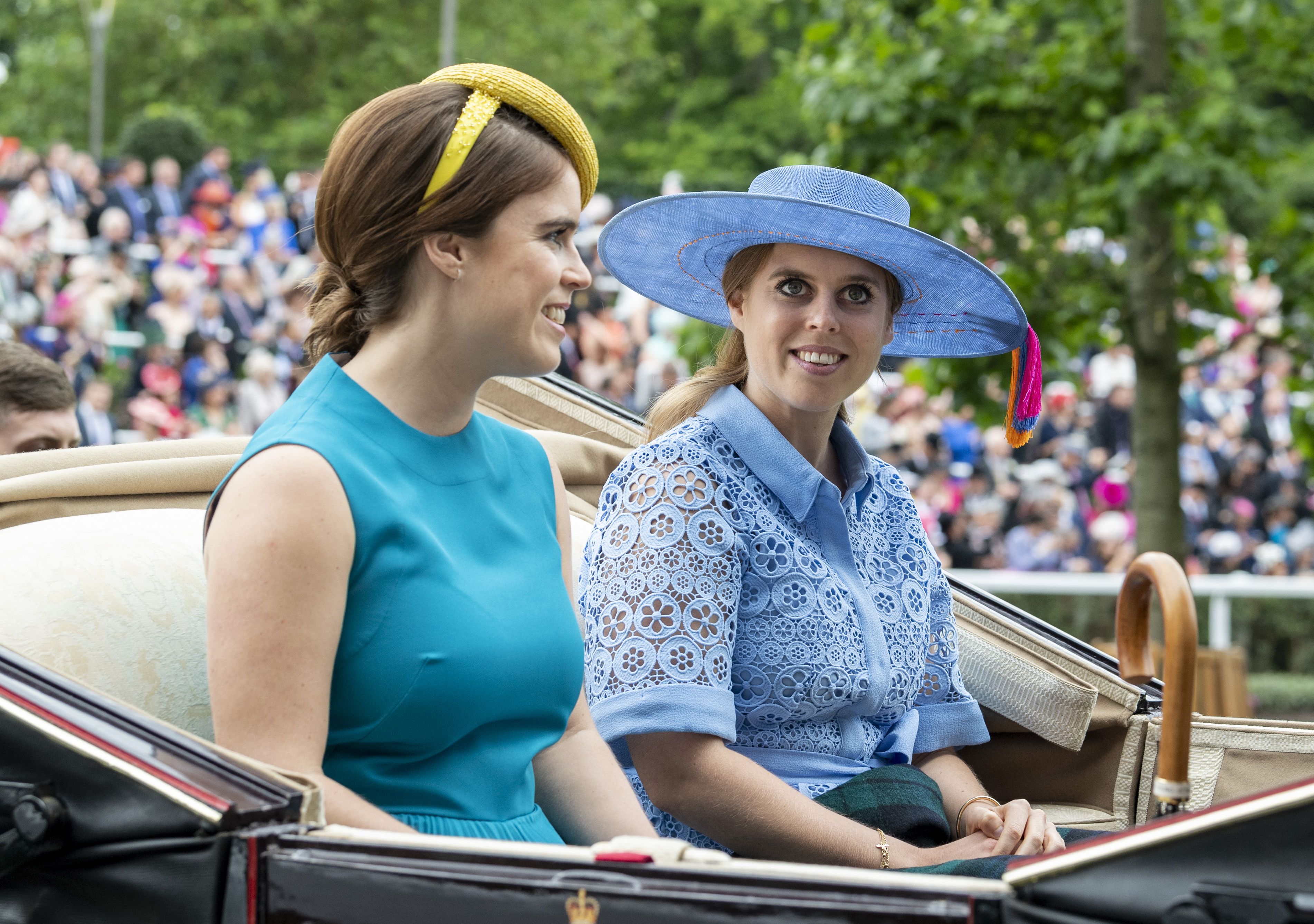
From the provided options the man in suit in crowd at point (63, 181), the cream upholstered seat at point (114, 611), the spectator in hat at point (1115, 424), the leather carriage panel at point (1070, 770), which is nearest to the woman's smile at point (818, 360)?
the leather carriage panel at point (1070, 770)

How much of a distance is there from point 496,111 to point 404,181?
0.15 meters

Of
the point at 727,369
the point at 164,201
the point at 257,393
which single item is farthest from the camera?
the point at 164,201

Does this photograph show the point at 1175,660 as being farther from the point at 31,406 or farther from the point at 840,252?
the point at 31,406

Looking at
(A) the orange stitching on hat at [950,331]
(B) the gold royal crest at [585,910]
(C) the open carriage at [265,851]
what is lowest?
(B) the gold royal crest at [585,910]

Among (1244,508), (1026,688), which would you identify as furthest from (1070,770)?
(1244,508)

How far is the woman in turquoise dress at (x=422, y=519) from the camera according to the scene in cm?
143

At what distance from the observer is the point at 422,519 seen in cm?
162

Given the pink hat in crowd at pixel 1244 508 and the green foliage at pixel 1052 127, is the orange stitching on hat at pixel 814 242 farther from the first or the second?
the pink hat in crowd at pixel 1244 508

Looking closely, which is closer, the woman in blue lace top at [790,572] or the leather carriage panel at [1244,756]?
the woman in blue lace top at [790,572]

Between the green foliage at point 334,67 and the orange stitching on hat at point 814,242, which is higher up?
the green foliage at point 334,67

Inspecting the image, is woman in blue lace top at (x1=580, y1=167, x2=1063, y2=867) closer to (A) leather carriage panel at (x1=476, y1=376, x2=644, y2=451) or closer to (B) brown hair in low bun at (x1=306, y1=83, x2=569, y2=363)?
(A) leather carriage panel at (x1=476, y1=376, x2=644, y2=451)

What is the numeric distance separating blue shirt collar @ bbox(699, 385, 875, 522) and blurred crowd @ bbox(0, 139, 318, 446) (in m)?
9.46

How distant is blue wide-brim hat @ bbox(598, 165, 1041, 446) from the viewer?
225 centimetres

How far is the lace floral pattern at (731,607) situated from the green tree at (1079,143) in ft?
11.5
